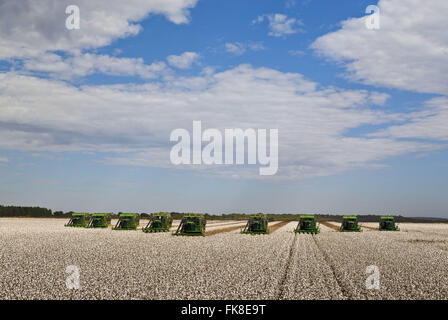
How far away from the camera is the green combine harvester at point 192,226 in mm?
37219

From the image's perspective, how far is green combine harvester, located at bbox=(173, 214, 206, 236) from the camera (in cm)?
3722

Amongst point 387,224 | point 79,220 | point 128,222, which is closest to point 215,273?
point 128,222

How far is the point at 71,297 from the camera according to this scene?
12805 millimetres

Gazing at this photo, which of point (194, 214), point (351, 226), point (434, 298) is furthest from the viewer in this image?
point (351, 226)

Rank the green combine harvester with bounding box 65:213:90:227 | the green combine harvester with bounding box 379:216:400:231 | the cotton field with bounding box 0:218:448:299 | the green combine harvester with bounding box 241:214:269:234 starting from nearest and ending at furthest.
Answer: the cotton field with bounding box 0:218:448:299, the green combine harvester with bounding box 241:214:269:234, the green combine harvester with bounding box 65:213:90:227, the green combine harvester with bounding box 379:216:400:231

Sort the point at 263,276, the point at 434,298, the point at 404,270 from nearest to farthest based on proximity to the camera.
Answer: the point at 434,298 < the point at 263,276 < the point at 404,270

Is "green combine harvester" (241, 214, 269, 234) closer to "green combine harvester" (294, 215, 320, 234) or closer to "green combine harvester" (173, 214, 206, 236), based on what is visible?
"green combine harvester" (294, 215, 320, 234)

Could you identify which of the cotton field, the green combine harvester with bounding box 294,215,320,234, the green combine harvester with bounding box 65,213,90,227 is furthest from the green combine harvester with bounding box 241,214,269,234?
the green combine harvester with bounding box 65,213,90,227

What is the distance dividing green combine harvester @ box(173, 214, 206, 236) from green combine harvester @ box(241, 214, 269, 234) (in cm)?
557

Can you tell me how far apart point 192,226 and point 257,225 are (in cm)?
750

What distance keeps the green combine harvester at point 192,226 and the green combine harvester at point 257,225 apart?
5.57 meters

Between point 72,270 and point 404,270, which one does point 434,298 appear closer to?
point 404,270
